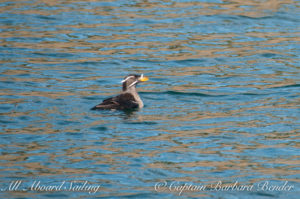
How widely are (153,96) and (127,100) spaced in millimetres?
1358

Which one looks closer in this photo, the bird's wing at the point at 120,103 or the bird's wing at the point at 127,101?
the bird's wing at the point at 120,103

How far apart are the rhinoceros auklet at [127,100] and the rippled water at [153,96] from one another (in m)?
0.16

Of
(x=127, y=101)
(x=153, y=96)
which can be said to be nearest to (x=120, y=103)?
(x=127, y=101)

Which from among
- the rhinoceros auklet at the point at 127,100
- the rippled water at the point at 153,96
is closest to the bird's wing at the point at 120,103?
the rhinoceros auklet at the point at 127,100

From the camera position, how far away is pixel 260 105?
547 inches

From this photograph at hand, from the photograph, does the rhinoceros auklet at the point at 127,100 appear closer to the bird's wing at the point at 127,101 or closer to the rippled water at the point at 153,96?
the bird's wing at the point at 127,101

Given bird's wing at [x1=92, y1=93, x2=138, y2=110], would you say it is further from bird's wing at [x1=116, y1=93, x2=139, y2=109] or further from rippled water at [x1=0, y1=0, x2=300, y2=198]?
rippled water at [x1=0, y1=0, x2=300, y2=198]

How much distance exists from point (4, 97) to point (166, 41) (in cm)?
629

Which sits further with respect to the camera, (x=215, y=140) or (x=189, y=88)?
(x=189, y=88)

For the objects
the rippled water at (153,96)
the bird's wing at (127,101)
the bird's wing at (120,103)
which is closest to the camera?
the rippled water at (153,96)

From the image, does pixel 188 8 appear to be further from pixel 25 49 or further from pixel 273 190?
pixel 273 190

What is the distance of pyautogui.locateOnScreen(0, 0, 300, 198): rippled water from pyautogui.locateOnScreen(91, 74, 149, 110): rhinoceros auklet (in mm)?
162

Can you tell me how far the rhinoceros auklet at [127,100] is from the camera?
13.2 m

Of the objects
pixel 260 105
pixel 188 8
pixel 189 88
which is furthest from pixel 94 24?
pixel 260 105
